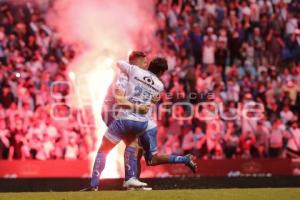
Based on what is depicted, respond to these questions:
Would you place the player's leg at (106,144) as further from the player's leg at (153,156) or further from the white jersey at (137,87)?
the player's leg at (153,156)

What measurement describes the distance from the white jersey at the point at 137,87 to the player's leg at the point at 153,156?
34 centimetres

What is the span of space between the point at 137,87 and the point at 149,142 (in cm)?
Result: 86

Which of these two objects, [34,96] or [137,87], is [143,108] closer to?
[137,87]

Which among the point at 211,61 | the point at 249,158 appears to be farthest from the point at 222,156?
the point at 211,61

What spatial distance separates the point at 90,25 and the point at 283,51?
5273 millimetres

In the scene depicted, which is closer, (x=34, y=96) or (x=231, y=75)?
(x=34, y=96)

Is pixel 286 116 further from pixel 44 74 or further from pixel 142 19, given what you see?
pixel 44 74

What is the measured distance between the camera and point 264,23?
21.0m

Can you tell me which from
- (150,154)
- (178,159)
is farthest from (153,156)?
(178,159)

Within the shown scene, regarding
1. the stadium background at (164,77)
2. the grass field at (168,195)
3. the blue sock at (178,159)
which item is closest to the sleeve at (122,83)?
the blue sock at (178,159)

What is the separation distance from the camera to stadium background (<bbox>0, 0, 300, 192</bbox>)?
16891mm

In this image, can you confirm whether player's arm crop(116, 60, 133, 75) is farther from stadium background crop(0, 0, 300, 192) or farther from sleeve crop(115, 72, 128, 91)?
stadium background crop(0, 0, 300, 192)

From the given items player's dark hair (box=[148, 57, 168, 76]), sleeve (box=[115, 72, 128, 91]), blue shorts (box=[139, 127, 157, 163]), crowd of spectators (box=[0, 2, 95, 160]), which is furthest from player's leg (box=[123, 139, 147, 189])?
crowd of spectators (box=[0, 2, 95, 160])

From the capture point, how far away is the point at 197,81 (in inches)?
738
